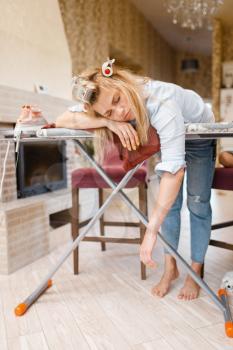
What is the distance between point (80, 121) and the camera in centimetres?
113

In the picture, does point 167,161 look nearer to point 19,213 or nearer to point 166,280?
point 166,280

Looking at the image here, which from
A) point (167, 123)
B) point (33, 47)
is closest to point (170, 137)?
point (167, 123)

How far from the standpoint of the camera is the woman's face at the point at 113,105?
956 millimetres

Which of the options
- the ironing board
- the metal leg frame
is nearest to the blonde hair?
the ironing board

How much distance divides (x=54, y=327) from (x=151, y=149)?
0.72 metres

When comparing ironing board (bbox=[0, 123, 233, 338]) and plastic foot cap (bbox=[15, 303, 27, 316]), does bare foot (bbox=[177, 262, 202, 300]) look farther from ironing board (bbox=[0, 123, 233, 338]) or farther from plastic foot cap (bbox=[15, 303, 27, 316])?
plastic foot cap (bbox=[15, 303, 27, 316])

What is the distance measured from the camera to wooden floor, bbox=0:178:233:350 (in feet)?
3.63

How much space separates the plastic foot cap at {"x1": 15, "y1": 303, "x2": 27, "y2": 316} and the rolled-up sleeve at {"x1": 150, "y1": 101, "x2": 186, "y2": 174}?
2.61 feet

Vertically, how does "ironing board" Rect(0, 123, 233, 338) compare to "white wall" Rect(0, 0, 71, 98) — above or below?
below

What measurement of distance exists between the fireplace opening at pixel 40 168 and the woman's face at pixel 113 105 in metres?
1.28

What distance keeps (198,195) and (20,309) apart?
83 cm

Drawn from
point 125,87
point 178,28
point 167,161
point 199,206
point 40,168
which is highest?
point 178,28

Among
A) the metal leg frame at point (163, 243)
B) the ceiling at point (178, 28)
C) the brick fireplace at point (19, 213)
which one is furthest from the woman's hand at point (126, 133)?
the ceiling at point (178, 28)

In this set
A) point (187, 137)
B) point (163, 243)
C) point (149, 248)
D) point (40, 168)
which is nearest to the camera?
point (149, 248)
